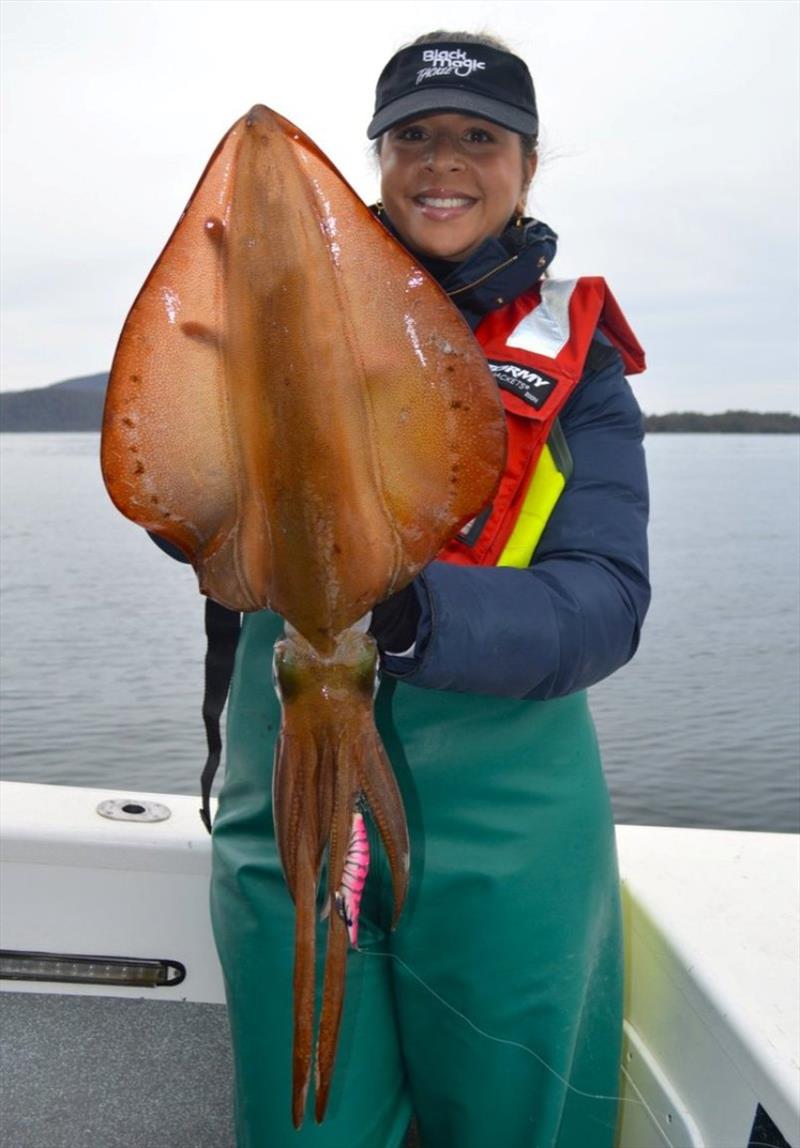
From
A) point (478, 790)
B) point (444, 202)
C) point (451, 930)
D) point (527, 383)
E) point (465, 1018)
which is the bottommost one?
point (465, 1018)

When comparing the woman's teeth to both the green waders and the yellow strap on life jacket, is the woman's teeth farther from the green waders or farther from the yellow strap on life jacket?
the green waders

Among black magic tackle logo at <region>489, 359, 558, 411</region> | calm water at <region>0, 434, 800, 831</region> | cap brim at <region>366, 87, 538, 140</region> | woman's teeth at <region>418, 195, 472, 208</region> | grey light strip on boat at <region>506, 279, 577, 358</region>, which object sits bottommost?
calm water at <region>0, 434, 800, 831</region>

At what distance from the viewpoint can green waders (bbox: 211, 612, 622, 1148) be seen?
226cm

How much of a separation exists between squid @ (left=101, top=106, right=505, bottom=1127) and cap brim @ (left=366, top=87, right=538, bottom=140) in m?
0.99

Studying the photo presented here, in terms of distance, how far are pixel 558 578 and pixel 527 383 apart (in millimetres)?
476

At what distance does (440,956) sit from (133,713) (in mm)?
11055

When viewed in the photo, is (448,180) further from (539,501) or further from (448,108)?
(539,501)

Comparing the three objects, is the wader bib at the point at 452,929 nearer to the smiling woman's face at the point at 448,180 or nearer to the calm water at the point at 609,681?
the smiling woman's face at the point at 448,180

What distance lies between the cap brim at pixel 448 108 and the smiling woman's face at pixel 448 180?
5cm

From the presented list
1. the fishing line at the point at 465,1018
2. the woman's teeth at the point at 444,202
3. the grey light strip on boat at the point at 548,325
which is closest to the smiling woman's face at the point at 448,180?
the woman's teeth at the point at 444,202

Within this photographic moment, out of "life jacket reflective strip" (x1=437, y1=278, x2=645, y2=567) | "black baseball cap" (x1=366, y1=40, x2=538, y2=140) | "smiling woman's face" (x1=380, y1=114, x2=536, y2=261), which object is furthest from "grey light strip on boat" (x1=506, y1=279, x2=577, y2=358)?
"black baseball cap" (x1=366, y1=40, x2=538, y2=140)

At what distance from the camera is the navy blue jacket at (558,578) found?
1772 millimetres

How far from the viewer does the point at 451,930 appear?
2273 mm

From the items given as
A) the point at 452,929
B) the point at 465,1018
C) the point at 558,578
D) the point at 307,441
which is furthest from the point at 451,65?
the point at 465,1018
